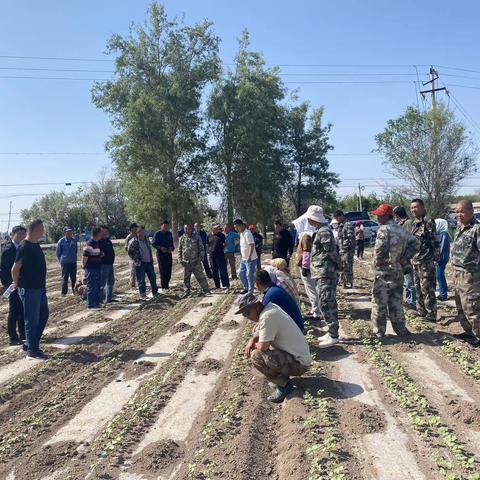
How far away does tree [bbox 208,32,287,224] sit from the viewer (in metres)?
31.5

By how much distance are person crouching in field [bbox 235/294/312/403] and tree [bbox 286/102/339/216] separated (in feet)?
114

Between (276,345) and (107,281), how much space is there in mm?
7432

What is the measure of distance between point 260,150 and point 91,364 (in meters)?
26.9

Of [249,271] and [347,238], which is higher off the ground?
[347,238]

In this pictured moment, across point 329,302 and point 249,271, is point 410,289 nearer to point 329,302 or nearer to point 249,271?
point 329,302

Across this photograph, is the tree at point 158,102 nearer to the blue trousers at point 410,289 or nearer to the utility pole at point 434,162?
the utility pole at point 434,162

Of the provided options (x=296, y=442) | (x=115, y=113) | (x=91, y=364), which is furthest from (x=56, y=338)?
(x=115, y=113)

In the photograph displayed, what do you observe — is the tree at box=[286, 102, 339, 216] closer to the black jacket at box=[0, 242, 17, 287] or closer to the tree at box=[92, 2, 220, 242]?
the tree at box=[92, 2, 220, 242]

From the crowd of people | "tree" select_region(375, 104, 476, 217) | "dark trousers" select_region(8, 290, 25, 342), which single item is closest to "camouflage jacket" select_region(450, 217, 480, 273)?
the crowd of people

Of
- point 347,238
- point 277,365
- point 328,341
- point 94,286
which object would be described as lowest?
point 328,341

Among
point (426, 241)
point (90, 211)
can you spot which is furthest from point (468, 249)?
point (90, 211)

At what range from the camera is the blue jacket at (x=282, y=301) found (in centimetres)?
507

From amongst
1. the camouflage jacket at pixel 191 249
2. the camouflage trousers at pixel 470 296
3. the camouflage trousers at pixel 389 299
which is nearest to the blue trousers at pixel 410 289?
the camouflage trousers at pixel 389 299

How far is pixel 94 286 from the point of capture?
34.8 ft
